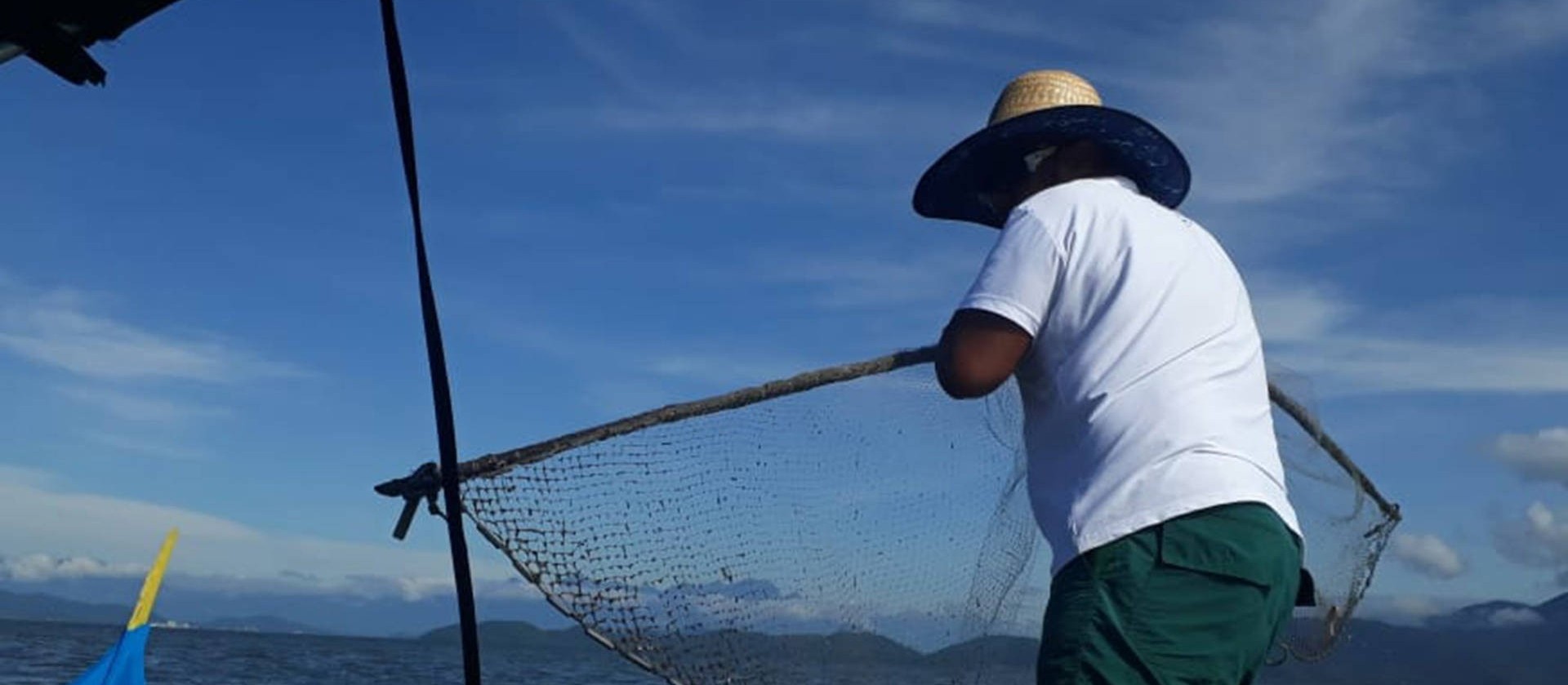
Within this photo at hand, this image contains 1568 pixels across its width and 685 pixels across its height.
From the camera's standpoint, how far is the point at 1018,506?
448cm

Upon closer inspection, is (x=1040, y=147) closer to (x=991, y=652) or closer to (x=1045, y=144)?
(x=1045, y=144)

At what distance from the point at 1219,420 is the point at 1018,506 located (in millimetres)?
1748

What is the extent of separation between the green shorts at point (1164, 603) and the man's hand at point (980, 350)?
372mm

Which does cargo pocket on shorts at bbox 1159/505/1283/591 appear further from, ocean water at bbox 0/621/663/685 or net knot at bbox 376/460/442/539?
ocean water at bbox 0/621/663/685

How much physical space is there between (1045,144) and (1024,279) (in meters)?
0.71

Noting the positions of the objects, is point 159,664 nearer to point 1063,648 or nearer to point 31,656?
point 31,656

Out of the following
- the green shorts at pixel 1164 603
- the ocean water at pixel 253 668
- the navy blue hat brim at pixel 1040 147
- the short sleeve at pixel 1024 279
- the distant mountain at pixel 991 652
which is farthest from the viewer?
the ocean water at pixel 253 668

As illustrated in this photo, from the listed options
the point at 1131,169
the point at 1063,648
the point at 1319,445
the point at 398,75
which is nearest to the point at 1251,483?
the point at 1063,648

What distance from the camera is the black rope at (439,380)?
215 centimetres

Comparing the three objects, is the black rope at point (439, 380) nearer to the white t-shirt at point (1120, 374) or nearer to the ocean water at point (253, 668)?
the white t-shirt at point (1120, 374)

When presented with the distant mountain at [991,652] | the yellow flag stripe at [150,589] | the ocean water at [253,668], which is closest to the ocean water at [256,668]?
the ocean water at [253,668]

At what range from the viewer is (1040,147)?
134 inches

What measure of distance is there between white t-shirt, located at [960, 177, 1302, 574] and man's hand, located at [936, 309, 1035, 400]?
0.03 m

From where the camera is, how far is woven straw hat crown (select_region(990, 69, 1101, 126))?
3461 mm
